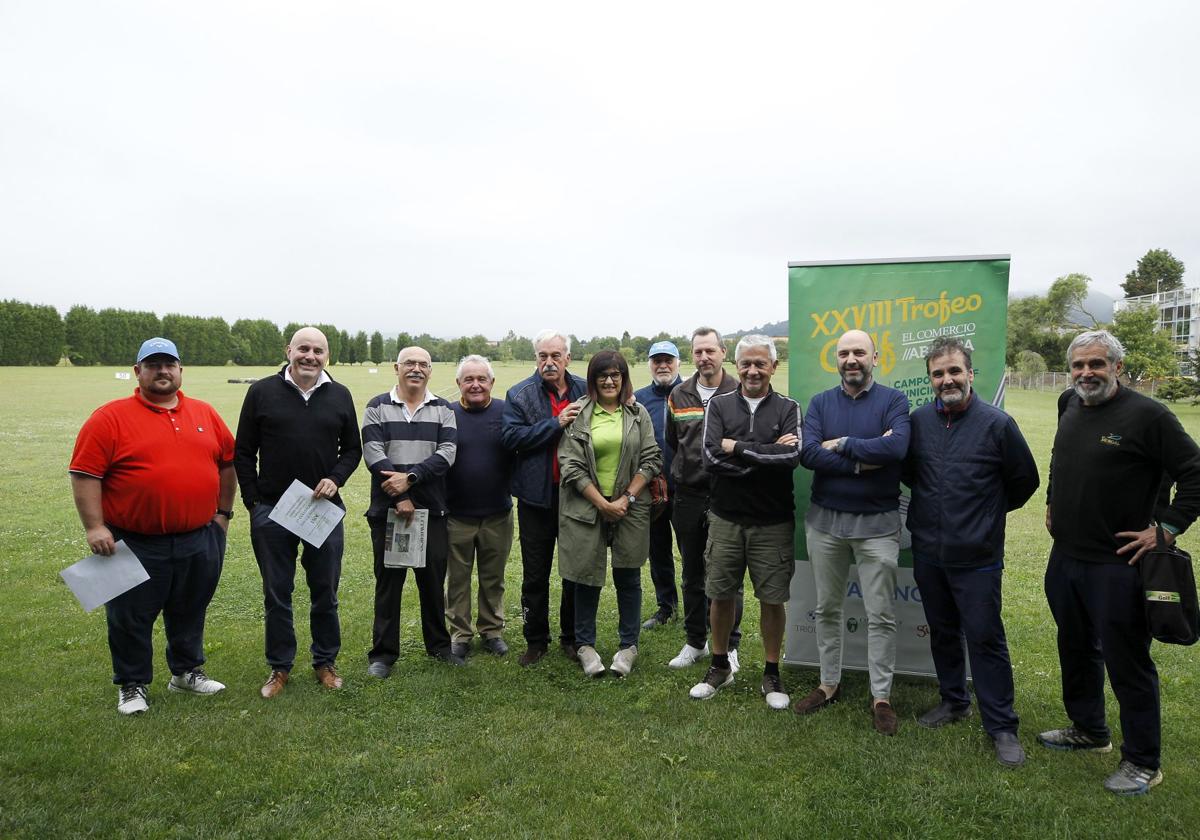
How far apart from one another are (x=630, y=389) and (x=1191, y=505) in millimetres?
3290

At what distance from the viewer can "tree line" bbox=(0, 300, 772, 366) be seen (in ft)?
193

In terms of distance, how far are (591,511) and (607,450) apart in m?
0.45

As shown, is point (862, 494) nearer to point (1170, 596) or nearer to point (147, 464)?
point (1170, 596)

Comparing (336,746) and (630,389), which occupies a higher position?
(630,389)

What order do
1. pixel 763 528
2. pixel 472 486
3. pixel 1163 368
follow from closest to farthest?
1. pixel 763 528
2. pixel 472 486
3. pixel 1163 368

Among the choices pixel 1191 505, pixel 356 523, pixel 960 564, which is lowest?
pixel 356 523

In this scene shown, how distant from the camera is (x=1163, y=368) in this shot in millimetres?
44094

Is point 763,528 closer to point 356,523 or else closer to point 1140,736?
point 1140,736

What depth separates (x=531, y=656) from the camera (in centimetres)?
557

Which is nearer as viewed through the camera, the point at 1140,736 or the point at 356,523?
the point at 1140,736

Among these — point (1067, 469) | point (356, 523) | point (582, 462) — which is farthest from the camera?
point (356, 523)

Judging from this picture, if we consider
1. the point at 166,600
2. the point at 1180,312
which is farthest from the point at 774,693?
the point at 1180,312

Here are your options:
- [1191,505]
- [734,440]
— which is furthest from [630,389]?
[1191,505]

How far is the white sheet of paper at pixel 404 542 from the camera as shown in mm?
5195
